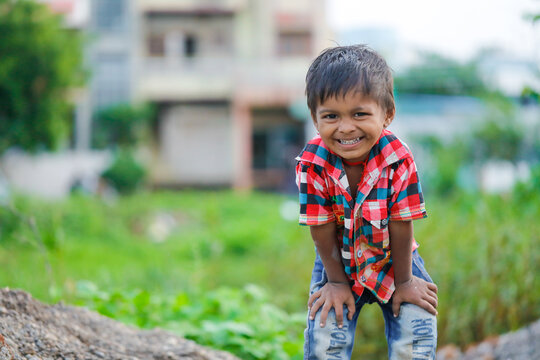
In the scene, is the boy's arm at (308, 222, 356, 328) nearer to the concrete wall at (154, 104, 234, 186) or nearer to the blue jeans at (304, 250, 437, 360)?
the blue jeans at (304, 250, 437, 360)

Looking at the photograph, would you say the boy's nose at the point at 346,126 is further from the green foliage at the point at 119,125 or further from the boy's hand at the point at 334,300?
the green foliage at the point at 119,125

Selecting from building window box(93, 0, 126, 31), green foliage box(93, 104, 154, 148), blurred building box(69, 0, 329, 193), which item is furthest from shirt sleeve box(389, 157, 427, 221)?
building window box(93, 0, 126, 31)

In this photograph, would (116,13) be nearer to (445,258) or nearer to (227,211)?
(227,211)

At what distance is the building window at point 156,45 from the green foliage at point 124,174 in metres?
5.23

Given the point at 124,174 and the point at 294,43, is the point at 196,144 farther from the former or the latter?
the point at 124,174

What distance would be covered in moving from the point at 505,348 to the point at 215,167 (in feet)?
50.2

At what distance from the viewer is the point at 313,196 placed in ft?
6.38

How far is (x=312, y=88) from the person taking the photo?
1848 mm

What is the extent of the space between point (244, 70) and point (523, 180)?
38.8 ft

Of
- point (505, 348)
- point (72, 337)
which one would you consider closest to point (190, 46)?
point (505, 348)

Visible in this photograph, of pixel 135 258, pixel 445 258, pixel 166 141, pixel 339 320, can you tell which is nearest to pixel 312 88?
pixel 339 320

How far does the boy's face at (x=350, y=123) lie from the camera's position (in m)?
1.80

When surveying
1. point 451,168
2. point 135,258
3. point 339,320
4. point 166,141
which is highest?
point 166,141

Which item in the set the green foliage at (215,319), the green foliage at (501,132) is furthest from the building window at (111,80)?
the green foliage at (215,319)
